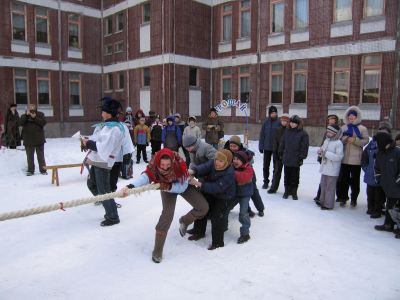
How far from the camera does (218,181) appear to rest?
13.8ft

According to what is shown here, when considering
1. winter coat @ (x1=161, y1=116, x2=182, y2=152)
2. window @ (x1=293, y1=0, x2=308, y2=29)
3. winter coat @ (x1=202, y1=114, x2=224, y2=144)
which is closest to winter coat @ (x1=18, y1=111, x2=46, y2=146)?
winter coat @ (x1=161, y1=116, x2=182, y2=152)

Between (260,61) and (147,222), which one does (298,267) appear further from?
(260,61)

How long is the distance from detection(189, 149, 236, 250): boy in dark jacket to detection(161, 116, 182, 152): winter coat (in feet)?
19.1

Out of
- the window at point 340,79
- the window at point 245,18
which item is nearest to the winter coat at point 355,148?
the window at point 340,79

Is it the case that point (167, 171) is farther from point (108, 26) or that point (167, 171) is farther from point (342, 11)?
point (108, 26)

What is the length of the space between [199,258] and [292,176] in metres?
3.38

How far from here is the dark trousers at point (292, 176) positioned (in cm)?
655

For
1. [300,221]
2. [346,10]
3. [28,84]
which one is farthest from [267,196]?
[28,84]

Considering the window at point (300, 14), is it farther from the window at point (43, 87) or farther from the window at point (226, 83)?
the window at point (43, 87)

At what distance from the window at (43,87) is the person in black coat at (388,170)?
18.8 m

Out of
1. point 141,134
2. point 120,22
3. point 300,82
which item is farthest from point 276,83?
point 120,22

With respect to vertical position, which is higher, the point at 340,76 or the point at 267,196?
the point at 340,76

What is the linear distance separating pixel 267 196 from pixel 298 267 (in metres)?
3.13

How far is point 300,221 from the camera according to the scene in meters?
5.32
